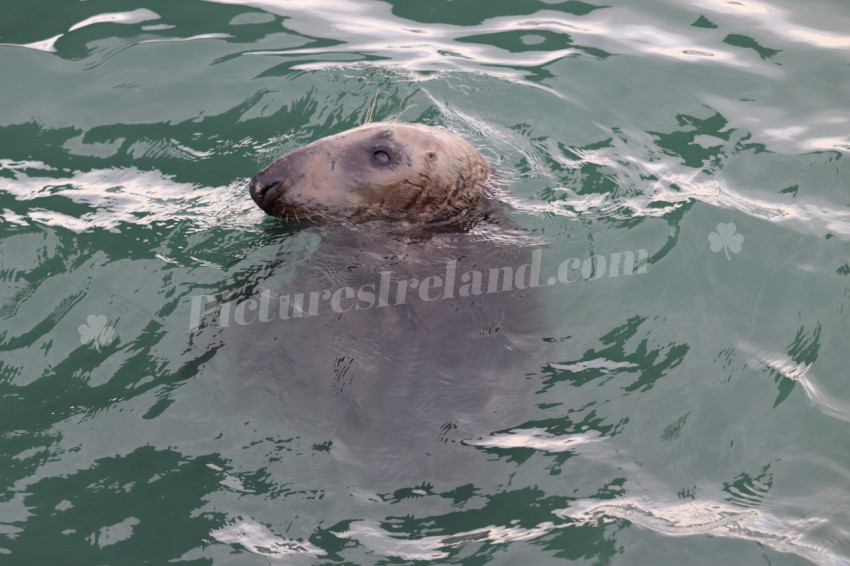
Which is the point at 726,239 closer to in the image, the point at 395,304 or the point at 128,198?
the point at 395,304

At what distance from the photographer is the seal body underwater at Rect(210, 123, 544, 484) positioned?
16.9 ft

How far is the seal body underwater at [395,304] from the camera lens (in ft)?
16.9

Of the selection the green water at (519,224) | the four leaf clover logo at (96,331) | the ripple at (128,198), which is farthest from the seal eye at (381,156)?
the four leaf clover logo at (96,331)

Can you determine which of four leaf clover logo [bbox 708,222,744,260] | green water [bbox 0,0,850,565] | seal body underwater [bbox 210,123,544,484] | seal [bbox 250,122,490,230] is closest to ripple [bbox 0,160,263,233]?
green water [bbox 0,0,850,565]

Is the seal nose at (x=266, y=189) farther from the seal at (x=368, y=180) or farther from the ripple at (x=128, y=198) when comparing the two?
the ripple at (x=128, y=198)

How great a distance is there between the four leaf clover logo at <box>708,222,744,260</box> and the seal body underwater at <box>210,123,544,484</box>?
155cm

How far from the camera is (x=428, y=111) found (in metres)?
8.37

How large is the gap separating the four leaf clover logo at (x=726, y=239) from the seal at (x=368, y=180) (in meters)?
1.95

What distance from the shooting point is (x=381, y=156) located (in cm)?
629

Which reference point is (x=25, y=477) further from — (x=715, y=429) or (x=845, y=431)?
(x=845, y=431)

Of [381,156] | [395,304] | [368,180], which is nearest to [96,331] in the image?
[395,304]

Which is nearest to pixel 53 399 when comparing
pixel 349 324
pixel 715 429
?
pixel 349 324

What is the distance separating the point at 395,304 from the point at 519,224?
5.13 ft

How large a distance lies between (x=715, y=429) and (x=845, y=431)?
0.81m
